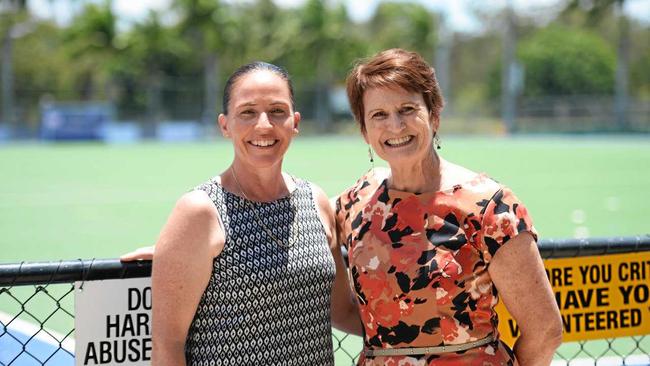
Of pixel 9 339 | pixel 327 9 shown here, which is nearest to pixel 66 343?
pixel 9 339

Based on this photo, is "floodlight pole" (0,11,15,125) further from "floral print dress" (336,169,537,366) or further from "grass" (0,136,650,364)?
"floral print dress" (336,169,537,366)

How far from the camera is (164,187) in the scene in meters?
17.4

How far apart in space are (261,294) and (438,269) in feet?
1.96

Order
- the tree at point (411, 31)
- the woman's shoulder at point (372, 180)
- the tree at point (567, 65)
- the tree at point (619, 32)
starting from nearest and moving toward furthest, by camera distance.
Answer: the woman's shoulder at point (372, 180) < the tree at point (619, 32) < the tree at point (411, 31) < the tree at point (567, 65)

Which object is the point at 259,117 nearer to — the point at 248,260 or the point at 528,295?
the point at 248,260

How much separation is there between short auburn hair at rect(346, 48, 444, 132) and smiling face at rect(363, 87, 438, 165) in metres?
0.02

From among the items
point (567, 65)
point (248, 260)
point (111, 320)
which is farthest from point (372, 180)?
point (567, 65)

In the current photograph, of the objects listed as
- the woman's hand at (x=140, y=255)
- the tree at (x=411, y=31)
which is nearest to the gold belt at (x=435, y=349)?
the woman's hand at (x=140, y=255)

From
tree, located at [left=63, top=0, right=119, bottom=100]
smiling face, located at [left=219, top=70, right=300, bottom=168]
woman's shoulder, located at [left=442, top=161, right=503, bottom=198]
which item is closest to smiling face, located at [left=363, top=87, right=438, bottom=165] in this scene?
woman's shoulder, located at [left=442, top=161, right=503, bottom=198]

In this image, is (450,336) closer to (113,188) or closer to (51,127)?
(113,188)

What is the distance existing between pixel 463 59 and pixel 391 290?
85.3 meters

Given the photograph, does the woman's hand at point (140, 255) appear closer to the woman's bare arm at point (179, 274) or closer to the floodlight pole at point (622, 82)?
the woman's bare arm at point (179, 274)

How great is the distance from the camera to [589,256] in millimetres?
3533

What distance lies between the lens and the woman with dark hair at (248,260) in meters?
2.53
